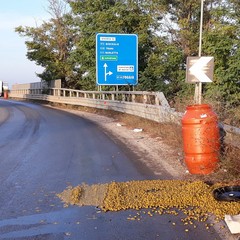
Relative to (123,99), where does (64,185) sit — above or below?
below

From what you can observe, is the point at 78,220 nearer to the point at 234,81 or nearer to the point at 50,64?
the point at 234,81

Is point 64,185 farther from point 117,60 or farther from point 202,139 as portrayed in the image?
point 117,60

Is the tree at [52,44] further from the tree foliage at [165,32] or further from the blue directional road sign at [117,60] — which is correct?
the blue directional road sign at [117,60]

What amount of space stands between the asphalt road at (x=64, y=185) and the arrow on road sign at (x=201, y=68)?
7.29 ft

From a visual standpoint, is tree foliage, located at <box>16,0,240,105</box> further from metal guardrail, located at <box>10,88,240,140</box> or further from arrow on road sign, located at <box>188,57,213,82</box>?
arrow on road sign, located at <box>188,57,213,82</box>

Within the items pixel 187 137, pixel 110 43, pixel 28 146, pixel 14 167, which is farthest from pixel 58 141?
pixel 110 43

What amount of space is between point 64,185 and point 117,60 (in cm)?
1563

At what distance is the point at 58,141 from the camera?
444 inches

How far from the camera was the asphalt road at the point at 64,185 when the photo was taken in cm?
460

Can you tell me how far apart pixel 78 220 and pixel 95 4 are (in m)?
25.8

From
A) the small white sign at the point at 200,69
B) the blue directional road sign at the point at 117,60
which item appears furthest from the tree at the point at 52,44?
the small white sign at the point at 200,69

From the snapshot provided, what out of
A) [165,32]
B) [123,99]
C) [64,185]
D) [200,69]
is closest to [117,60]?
[123,99]

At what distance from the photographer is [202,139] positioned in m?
6.88

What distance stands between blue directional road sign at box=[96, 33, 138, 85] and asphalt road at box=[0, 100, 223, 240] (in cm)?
918
